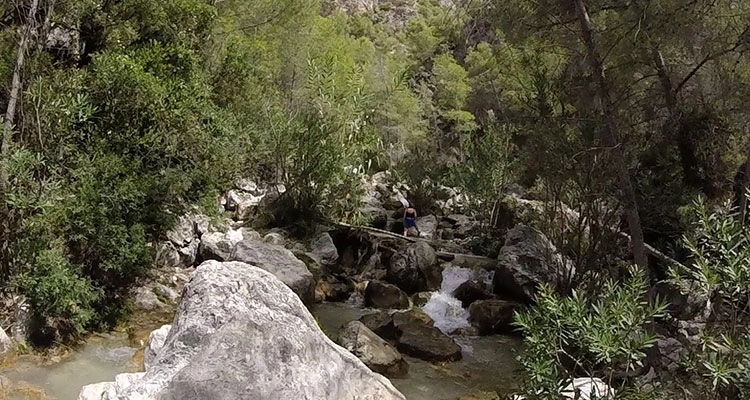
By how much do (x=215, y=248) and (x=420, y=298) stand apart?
Result: 191 inches

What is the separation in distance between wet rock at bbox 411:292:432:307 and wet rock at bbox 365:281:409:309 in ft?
1.01

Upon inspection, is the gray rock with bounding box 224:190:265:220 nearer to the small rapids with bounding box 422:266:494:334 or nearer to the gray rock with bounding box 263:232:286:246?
the gray rock with bounding box 263:232:286:246

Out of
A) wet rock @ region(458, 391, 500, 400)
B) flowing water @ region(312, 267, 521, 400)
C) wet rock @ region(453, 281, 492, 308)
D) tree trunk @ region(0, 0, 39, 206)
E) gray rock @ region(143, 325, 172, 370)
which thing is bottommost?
flowing water @ region(312, 267, 521, 400)

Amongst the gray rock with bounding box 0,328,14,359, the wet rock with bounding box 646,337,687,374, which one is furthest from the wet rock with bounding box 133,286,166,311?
the wet rock with bounding box 646,337,687,374

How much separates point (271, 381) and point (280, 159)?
43.4 ft

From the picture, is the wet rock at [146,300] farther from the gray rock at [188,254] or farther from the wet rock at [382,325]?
the wet rock at [382,325]

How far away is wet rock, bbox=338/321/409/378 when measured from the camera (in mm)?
9688

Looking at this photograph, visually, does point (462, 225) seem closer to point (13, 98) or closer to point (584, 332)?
point (13, 98)

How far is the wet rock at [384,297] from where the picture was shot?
13.6 metres

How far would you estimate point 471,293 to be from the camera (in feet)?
46.4

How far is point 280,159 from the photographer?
18.1 metres

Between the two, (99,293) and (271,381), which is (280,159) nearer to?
(99,293)

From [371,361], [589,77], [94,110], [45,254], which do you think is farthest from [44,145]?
[589,77]

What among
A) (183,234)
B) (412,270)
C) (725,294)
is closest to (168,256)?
(183,234)
